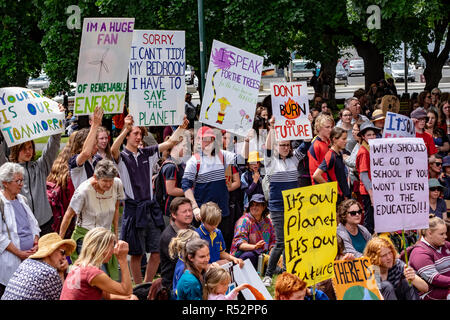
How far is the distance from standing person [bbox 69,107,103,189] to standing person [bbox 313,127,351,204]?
249cm

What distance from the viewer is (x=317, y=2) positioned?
1630 centimetres

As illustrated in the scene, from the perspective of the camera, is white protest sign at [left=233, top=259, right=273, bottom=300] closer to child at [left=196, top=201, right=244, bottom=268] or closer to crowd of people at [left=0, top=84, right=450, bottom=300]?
crowd of people at [left=0, top=84, right=450, bottom=300]

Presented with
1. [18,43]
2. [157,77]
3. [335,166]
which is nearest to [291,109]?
[335,166]

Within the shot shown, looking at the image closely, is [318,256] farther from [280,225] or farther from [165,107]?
[165,107]

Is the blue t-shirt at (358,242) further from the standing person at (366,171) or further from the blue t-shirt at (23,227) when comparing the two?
the blue t-shirt at (23,227)

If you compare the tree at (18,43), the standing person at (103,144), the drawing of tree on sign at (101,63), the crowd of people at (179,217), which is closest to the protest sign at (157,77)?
the crowd of people at (179,217)

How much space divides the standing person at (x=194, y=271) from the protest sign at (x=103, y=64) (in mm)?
2849

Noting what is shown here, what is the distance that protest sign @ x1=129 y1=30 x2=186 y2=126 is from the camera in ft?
30.9

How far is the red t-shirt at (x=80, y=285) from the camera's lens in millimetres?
5688

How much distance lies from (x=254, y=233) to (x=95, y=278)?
375cm

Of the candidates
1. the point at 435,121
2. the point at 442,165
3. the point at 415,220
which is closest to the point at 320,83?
the point at 435,121

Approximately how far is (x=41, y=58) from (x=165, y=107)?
9.28 metres

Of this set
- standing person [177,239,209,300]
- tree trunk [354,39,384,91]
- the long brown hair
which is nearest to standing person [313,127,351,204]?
the long brown hair

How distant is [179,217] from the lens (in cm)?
744
